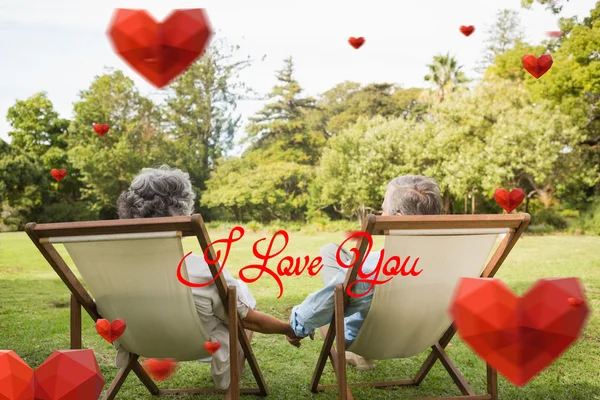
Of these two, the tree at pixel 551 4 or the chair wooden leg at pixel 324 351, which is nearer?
the chair wooden leg at pixel 324 351

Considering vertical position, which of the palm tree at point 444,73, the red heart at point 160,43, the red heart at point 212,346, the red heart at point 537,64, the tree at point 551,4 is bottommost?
the red heart at point 212,346

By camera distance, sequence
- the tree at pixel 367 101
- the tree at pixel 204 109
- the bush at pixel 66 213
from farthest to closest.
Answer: the tree at pixel 367 101 < the tree at pixel 204 109 < the bush at pixel 66 213

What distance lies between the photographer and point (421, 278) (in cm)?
180

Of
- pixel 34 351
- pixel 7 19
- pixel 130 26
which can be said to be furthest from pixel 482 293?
pixel 7 19

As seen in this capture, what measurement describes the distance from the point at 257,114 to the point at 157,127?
4.70 m

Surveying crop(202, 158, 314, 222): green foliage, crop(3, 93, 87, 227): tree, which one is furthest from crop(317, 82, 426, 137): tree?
crop(3, 93, 87, 227): tree

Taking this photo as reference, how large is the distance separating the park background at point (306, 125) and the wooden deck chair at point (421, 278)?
9.39ft

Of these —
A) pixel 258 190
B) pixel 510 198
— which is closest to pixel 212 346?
pixel 510 198

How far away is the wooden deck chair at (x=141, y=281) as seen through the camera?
1.59 metres

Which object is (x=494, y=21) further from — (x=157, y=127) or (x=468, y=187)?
(x=157, y=127)

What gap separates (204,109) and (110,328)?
1505 cm

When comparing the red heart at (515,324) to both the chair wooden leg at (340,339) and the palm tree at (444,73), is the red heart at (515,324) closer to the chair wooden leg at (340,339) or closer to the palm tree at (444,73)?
the chair wooden leg at (340,339)

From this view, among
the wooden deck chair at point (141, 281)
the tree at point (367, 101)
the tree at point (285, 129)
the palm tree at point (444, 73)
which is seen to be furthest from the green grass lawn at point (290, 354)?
the tree at point (367, 101)

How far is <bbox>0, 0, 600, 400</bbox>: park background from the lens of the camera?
9539 millimetres
